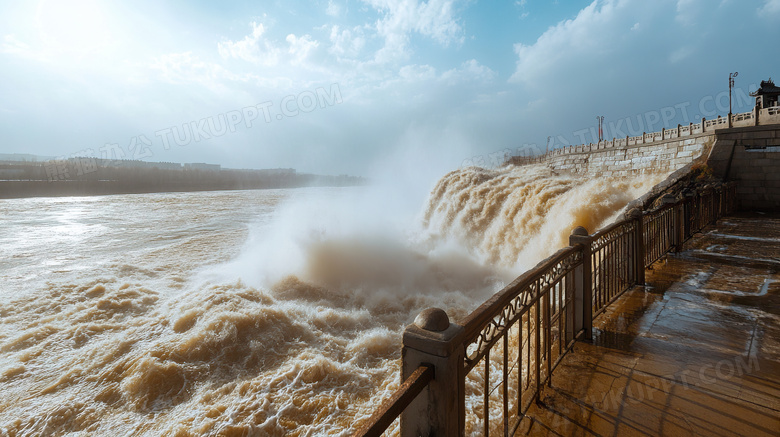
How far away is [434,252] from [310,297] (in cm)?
620

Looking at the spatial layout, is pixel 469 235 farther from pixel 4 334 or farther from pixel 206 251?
pixel 4 334

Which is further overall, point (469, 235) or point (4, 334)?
point (469, 235)

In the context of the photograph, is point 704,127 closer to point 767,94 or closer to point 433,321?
point 767,94

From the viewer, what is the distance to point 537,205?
1254 centimetres

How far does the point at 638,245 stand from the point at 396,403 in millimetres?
5283

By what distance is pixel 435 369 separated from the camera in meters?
1.80

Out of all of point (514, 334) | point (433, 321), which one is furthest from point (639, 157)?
point (433, 321)

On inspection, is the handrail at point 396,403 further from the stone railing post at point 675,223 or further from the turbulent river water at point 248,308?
the stone railing post at point 675,223

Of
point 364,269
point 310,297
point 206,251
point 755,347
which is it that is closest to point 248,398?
point 310,297

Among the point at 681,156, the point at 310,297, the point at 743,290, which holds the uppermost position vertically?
the point at 681,156

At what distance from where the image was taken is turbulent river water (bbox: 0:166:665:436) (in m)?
5.67

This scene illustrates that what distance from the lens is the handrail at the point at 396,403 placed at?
1.44 meters

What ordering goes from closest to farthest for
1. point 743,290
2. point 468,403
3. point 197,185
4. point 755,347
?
point 755,347
point 468,403
point 743,290
point 197,185

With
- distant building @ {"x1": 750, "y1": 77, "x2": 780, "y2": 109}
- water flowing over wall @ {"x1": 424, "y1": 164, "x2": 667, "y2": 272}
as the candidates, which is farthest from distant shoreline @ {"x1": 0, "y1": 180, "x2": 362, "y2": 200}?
distant building @ {"x1": 750, "y1": 77, "x2": 780, "y2": 109}
